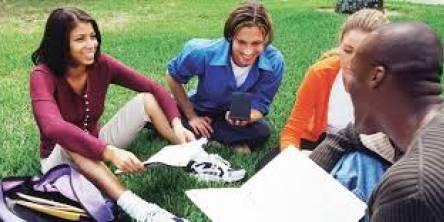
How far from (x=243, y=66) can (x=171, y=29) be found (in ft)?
16.9

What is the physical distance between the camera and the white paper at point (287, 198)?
272 centimetres

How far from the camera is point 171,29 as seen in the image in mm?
9555

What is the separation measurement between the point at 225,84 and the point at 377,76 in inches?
107

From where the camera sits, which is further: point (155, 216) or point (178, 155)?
point (178, 155)

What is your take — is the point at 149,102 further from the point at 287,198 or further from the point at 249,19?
the point at 287,198

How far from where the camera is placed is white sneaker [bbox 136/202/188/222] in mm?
3406

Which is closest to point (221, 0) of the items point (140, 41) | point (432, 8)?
point (432, 8)

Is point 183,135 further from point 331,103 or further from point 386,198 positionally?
point 386,198

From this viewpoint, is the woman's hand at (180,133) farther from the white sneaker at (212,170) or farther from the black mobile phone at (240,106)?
the black mobile phone at (240,106)

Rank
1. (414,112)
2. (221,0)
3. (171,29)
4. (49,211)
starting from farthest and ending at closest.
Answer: (221,0), (171,29), (49,211), (414,112)

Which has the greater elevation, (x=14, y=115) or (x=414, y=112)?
(x=414, y=112)

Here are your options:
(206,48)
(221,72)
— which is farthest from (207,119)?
(206,48)

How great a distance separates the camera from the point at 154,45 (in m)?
8.06

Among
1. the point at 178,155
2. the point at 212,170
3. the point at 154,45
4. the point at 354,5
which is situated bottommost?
the point at 354,5
